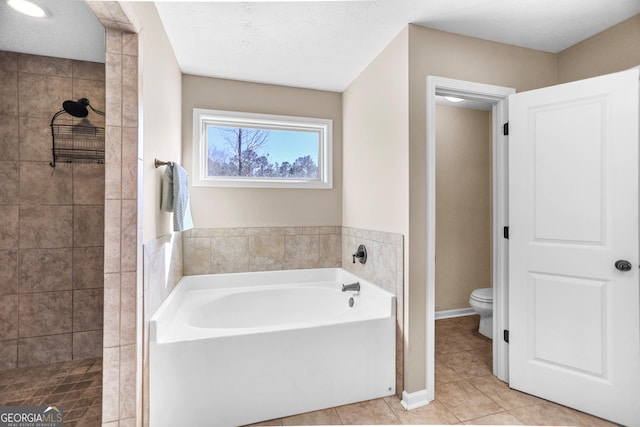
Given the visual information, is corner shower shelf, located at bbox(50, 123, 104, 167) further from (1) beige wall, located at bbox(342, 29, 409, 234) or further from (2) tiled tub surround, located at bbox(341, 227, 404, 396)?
(2) tiled tub surround, located at bbox(341, 227, 404, 396)

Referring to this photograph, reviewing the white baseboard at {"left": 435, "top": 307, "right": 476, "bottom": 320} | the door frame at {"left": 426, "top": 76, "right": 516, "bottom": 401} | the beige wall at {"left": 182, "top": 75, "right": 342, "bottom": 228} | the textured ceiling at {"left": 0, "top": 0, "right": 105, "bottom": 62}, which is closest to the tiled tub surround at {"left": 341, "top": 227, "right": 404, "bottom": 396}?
the door frame at {"left": 426, "top": 76, "right": 516, "bottom": 401}

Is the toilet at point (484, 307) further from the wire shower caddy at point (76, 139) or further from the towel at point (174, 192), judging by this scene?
the wire shower caddy at point (76, 139)

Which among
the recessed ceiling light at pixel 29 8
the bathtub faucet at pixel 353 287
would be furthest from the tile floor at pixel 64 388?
the recessed ceiling light at pixel 29 8

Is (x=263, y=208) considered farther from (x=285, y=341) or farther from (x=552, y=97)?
(x=552, y=97)

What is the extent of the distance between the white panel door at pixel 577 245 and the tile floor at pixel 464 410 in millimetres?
109

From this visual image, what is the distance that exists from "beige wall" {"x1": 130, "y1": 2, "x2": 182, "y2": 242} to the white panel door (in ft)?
7.52

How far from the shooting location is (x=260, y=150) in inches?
113

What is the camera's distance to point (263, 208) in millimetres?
2787

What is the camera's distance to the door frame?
1904 mm

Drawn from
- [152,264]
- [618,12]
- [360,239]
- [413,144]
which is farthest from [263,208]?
[618,12]

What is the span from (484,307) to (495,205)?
1060 mm

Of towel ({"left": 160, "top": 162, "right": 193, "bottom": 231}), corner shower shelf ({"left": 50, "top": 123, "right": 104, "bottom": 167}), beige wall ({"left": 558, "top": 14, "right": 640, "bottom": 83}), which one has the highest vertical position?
beige wall ({"left": 558, "top": 14, "right": 640, "bottom": 83})

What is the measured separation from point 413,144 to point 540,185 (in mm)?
879

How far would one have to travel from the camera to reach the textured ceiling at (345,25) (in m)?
1.73
